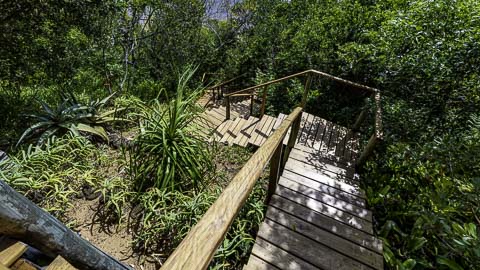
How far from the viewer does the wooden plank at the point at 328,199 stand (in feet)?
7.39

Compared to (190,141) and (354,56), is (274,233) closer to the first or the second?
(190,141)

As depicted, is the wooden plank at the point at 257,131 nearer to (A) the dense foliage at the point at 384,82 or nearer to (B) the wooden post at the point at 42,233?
(A) the dense foliage at the point at 384,82

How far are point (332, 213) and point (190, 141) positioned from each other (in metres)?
1.64

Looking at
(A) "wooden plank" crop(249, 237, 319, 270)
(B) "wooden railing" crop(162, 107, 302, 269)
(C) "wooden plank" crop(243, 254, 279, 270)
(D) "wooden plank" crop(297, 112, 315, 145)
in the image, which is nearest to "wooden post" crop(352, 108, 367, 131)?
(D) "wooden plank" crop(297, 112, 315, 145)

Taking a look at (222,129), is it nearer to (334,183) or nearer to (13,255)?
(334,183)

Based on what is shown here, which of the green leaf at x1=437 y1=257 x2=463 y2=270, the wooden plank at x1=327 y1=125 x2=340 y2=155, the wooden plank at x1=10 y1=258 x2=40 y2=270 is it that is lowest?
the green leaf at x1=437 y1=257 x2=463 y2=270

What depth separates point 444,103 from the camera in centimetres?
243

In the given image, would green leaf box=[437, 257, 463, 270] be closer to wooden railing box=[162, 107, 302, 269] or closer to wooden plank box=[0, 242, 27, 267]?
wooden railing box=[162, 107, 302, 269]

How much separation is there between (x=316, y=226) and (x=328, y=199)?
436mm

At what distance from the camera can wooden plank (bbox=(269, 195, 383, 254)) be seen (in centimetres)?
194

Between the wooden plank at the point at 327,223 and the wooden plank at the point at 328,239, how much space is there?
41 millimetres

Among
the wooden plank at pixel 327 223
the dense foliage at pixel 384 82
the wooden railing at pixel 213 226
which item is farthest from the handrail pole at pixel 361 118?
the wooden railing at pixel 213 226

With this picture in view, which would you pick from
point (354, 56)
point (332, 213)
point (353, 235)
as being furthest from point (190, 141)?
point (354, 56)

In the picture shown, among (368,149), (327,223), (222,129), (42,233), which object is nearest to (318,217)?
(327,223)
